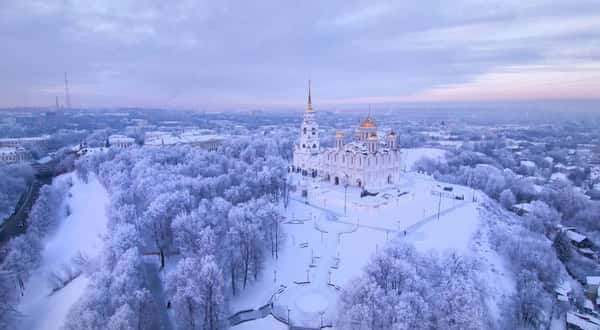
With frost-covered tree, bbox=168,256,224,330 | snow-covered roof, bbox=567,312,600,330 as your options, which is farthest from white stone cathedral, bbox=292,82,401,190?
frost-covered tree, bbox=168,256,224,330

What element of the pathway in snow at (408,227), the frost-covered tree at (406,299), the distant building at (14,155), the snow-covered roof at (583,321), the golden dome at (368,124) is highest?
the golden dome at (368,124)

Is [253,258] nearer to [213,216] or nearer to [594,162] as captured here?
[213,216]

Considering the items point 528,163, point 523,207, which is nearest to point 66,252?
point 523,207

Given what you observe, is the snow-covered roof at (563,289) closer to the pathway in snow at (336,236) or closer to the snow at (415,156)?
the pathway in snow at (336,236)

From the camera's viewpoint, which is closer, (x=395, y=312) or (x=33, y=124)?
(x=395, y=312)

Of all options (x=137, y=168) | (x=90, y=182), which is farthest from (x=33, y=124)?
(x=137, y=168)

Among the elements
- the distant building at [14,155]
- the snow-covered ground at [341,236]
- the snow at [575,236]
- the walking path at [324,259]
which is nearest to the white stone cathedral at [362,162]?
the snow-covered ground at [341,236]

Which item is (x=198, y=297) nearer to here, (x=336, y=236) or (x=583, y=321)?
(x=336, y=236)
